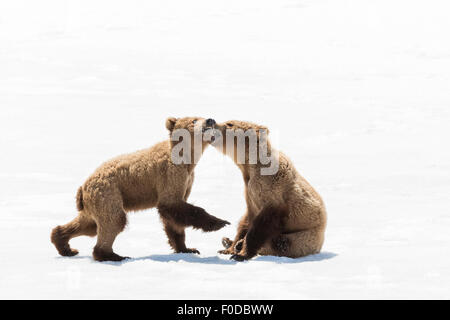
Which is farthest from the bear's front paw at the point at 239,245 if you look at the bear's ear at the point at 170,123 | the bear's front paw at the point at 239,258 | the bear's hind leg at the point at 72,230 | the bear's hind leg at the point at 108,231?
the bear's hind leg at the point at 72,230

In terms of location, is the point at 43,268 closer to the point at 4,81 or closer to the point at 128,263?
the point at 128,263

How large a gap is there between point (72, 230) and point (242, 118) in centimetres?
1335

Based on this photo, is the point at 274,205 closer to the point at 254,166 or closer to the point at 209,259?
the point at 254,166

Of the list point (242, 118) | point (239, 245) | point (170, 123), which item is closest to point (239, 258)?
point (239, 245)

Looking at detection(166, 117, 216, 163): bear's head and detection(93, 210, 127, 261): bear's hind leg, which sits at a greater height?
detection(166, 117, 216, 163): bear's head

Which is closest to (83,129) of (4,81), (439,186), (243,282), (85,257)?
(4,81)

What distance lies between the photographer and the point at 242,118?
22.2 metres

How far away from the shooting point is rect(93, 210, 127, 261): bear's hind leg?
873 centimetres

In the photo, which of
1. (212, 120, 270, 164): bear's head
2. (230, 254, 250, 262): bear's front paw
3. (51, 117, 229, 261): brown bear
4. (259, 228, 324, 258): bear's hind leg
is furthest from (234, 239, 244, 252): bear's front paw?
(212, 120, 270, 164): bear's head

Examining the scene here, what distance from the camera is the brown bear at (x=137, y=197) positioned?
28.6 feet

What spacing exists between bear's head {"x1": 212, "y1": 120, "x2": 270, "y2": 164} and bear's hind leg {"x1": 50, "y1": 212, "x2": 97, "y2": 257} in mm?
1690

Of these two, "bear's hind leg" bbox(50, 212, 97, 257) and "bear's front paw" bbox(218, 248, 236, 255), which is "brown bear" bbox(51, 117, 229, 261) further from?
"bear's front paw" bbox(218, 248, 236, 255)

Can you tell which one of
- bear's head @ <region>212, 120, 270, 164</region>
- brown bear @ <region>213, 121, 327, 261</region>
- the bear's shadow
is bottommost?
the bear's shadow

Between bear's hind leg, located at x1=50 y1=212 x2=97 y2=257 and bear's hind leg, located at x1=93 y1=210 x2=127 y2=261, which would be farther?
bear's hind leg, located at x1=50 y1=212 x2=97 y2=257
